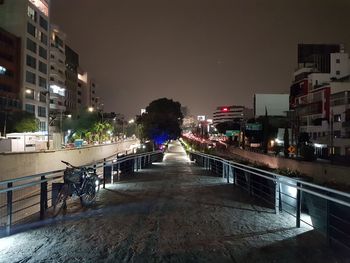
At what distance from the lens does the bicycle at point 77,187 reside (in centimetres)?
919

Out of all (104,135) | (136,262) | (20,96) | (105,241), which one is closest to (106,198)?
(105,241)

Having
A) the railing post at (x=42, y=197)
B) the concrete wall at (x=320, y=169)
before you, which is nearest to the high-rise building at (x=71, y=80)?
the concrete wall at (x=320, y=169)

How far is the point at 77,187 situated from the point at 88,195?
0.58 meters

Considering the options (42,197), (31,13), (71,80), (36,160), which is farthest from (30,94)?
(42,197)

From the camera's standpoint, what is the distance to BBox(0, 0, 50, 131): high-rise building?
2549 inches

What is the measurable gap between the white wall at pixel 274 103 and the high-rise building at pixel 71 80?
2053 inches

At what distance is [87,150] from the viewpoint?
58688 mm

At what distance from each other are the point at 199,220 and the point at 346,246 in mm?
3125

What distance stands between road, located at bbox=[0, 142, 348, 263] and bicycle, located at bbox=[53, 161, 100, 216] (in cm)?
32

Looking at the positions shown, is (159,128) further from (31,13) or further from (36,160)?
(31,13)

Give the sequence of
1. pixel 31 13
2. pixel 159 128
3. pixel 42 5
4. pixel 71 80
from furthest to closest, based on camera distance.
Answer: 1. pixel 71 80
2. pixel 42 5
3. pixel 31 13
4. pixel 159 128

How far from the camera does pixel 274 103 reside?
9931 cm

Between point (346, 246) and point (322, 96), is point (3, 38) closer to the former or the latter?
point (322, 96)

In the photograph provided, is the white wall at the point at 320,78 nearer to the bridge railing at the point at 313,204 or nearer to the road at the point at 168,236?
the bridge railing at the point at 313,204
